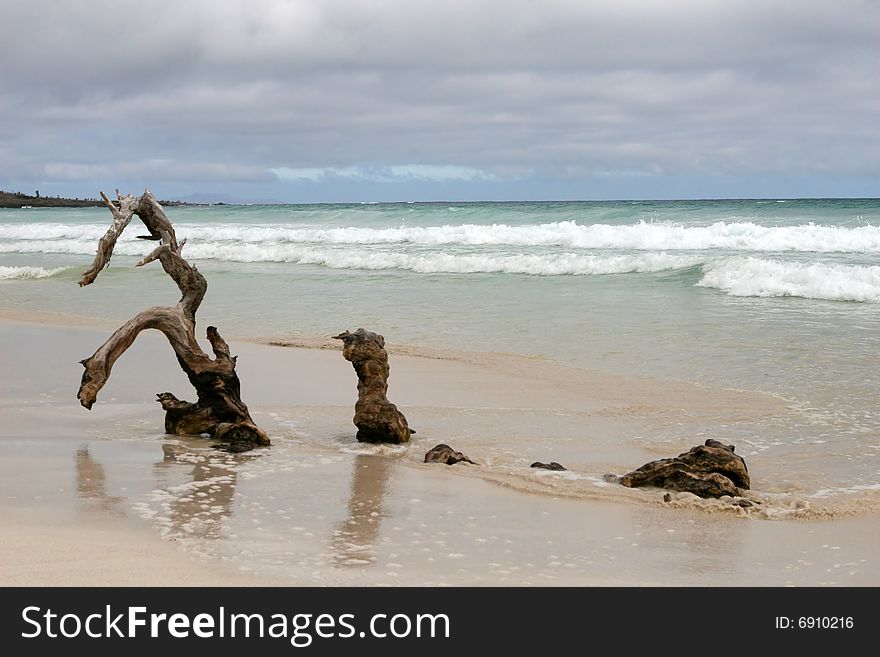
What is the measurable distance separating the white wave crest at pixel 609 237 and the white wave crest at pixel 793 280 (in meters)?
8.61

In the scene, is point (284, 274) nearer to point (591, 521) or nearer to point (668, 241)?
point (668, 241)

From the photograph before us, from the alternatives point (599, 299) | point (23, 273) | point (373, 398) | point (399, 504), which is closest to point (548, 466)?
point (399, 504)

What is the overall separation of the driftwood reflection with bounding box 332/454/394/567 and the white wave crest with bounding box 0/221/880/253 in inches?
887

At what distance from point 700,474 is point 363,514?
225 cm

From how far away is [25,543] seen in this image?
461 cm

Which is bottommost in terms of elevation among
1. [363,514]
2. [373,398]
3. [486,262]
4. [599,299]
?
[363,514]

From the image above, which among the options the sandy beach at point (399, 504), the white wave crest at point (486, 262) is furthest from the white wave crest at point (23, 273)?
the sandy beach at point (399, 504)

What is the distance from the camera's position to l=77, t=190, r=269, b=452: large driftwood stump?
7.24 metres

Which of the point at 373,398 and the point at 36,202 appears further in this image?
the point at 36,202

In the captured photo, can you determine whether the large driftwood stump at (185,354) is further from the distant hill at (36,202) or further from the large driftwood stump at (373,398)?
the distant hill at (36,202)

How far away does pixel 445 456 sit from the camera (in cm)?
676

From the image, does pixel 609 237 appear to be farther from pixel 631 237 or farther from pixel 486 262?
pixel 486 262

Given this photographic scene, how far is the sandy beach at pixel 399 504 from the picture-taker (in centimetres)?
451

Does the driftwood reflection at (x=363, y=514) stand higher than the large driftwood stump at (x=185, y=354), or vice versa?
the large driftwood stump at (x=185, y=354)
